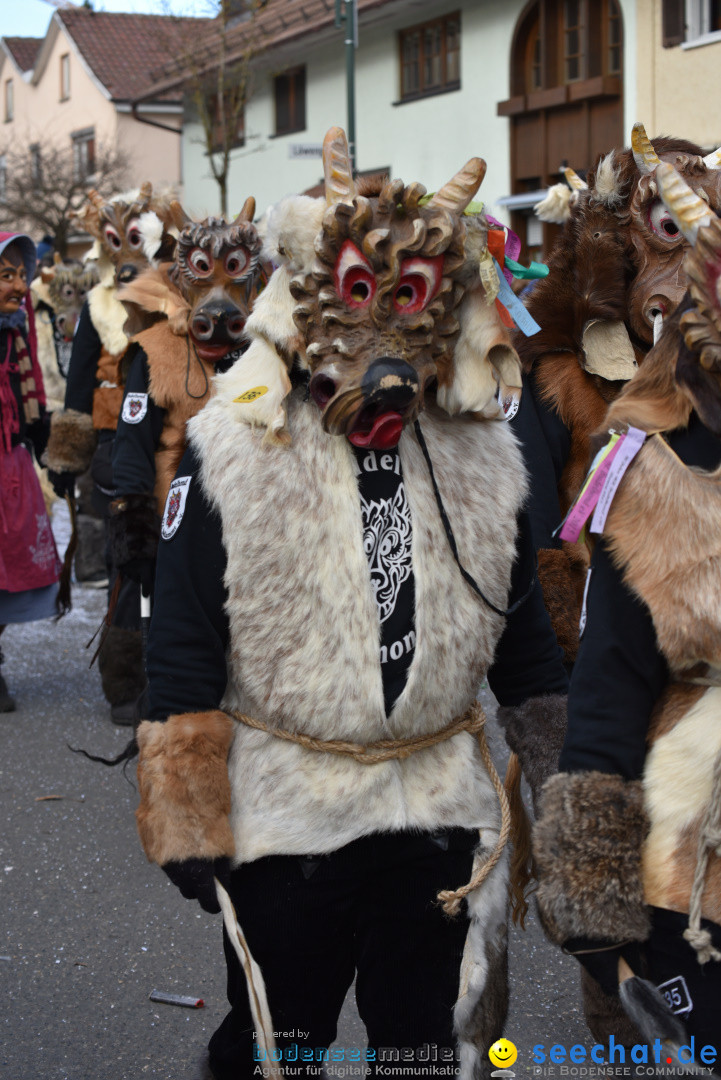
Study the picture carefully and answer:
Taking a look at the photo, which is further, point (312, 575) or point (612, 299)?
point (612, 299)

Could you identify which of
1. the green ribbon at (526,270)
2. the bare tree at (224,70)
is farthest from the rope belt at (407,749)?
the bare tree at (224,70)

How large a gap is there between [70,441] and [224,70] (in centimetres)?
1628

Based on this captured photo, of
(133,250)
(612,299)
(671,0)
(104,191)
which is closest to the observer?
(612,299)

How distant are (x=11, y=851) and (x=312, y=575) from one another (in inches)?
112

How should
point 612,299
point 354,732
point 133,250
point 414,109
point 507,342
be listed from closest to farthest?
point 354,732 → point 507,342 → point 612,299 → point 133,250 → point 414,109

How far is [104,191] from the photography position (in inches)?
1060

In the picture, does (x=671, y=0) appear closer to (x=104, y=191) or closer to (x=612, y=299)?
(x=612, y=299)

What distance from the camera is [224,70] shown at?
20.8m

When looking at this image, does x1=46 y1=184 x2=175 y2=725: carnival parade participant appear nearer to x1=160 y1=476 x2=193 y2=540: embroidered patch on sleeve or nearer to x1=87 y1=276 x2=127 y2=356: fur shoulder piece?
x1=87 y1=276 x2=127 y2=356: fur shoulder piece

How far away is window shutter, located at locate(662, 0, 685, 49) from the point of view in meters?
14.8

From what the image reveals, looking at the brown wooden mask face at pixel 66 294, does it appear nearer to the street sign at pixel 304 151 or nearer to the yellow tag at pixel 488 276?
the street sign at pixel 304 151

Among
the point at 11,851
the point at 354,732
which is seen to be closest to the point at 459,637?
the point at 354,732

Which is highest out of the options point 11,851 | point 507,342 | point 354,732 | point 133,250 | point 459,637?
point 133,250

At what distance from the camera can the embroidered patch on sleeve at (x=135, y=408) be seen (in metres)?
4.91
